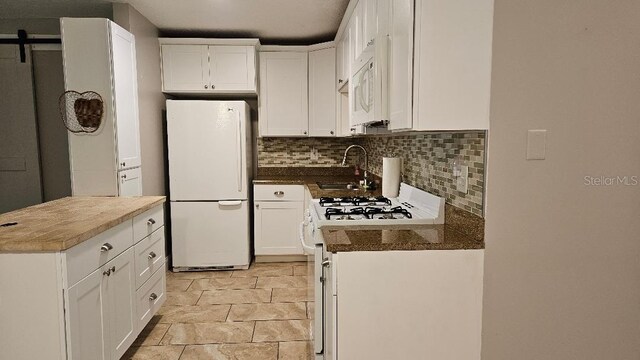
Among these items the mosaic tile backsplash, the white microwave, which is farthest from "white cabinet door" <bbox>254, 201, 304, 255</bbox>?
the white microwave

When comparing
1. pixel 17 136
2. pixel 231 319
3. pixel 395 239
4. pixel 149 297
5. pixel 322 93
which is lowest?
pixel 231 319

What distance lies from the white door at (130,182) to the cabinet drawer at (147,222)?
38 centimetres

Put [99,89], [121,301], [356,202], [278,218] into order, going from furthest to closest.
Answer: [278,218] < [99,89] < [356,202] < [121,301]

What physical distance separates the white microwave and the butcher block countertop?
141 cm

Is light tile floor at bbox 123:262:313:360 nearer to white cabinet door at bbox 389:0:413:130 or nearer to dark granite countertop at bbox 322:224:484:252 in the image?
dark granite countertop at bbox 322:224:484:252

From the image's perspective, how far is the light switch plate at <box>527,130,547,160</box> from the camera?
5.19ft

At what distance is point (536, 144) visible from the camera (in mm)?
1586

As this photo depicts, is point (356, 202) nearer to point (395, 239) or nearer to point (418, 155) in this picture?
point (418, 155)

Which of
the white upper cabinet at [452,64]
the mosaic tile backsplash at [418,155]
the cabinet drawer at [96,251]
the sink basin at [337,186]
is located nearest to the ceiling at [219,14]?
the mosaic tile backsplash at [418,155]

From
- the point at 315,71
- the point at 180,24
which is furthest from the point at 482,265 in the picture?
the point at 180,24

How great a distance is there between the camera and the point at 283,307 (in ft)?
10.3

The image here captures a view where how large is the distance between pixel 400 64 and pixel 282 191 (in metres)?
2.53

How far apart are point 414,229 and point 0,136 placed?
12.4 feet
